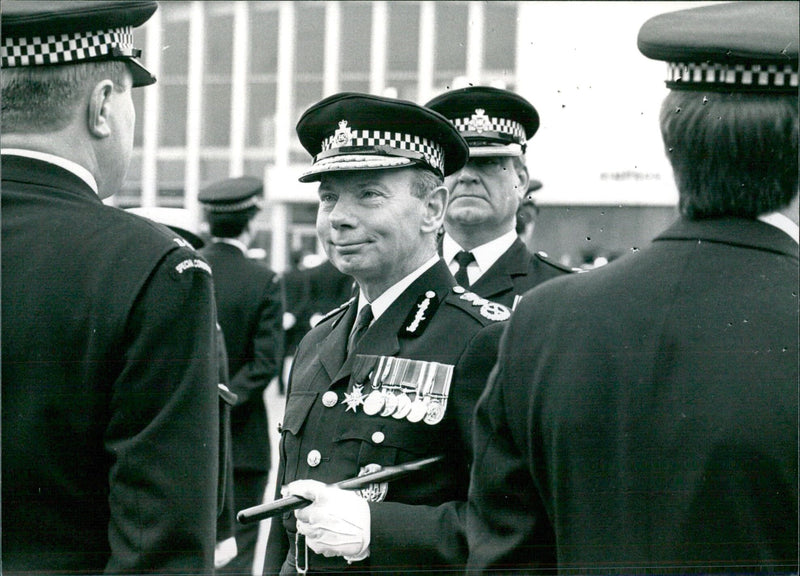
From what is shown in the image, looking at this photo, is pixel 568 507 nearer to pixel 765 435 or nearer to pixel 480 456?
pixel 480 456

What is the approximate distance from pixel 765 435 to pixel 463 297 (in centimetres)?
118

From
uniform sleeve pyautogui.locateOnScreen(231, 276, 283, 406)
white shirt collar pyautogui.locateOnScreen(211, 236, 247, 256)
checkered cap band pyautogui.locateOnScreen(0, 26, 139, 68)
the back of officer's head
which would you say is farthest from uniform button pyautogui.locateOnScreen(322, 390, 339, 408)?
white shirt collar pyautogui.locateOnScreen(211, 236, 247, 256)

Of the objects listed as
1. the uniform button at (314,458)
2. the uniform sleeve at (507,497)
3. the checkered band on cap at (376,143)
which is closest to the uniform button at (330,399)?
the uniform button at (314,458)

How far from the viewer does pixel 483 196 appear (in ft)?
12.3

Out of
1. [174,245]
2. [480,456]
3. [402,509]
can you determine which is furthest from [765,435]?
[174,245]

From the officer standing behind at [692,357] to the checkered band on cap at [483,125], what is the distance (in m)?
1.97

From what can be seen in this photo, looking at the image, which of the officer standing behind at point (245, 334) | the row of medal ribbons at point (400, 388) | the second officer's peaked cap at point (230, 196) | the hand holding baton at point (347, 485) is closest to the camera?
the hand holding baton at point (347, 485)

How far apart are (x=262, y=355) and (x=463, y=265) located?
1914mm

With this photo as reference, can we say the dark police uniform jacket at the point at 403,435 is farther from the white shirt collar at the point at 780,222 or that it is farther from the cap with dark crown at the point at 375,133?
the white shirt collar at the point at 780,222

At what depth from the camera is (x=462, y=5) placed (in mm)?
3664

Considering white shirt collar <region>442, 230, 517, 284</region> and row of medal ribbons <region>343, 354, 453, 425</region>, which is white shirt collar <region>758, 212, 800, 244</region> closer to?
row of medal ribbons <region>343, 354, 453, 425</region>

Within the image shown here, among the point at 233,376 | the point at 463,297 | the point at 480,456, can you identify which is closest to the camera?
the point at 480,456

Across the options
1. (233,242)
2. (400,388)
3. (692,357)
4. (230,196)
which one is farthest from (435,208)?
(230,196)

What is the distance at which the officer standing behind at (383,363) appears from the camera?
2299 mm
